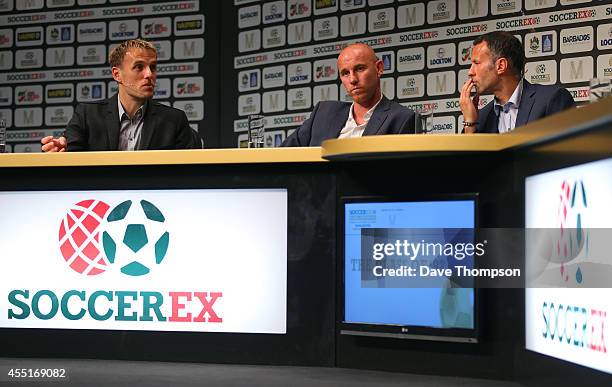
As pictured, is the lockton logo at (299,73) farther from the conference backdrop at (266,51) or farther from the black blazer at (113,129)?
the black blazer at (113,129)

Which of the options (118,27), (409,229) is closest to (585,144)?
(409,229)

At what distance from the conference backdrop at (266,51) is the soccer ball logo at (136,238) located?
2255 mm

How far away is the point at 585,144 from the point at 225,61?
161 inches

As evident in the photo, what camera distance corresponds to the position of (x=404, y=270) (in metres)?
3.48

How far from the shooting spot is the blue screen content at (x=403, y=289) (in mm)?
3404

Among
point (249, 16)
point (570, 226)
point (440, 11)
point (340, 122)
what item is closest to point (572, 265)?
point (570, 226)

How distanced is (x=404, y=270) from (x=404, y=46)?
2.53 metres

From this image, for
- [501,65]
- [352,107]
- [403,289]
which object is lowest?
[403,289]

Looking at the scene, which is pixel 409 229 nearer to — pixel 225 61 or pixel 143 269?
pixel 143 269

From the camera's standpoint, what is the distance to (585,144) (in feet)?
8.96

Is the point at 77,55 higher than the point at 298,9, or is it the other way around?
the point at 298,9

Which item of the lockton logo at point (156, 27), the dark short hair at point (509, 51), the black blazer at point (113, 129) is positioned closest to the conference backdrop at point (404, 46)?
the lockton logo at point (156, 27)

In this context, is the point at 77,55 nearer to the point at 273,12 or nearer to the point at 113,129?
the point at 273,12

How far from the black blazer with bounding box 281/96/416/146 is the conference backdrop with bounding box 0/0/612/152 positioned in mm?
1211
